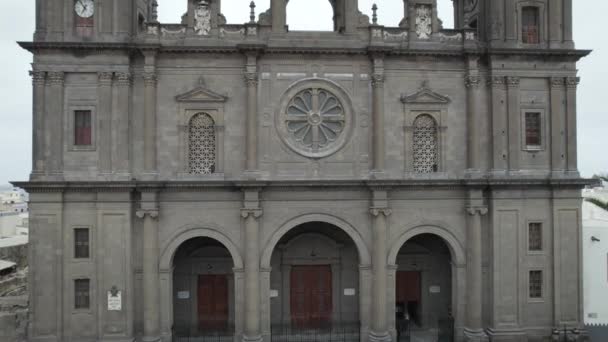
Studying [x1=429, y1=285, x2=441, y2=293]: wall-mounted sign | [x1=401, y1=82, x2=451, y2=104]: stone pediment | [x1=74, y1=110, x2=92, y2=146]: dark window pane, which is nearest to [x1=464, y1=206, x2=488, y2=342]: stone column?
[x1=429, y1=285, x2=441, y2=293]: wall-mounted sign

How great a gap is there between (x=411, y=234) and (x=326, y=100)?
7.17 metres

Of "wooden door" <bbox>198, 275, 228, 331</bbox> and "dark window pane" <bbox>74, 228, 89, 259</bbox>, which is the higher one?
"dark window pane" <bbox>74, 228, 89, 259</bbox>

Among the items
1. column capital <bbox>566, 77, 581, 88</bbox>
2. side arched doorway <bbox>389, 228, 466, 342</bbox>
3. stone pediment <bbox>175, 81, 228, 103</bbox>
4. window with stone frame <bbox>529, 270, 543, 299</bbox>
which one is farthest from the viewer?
side arched doorway <bbox>389, 228, 466, 342</bbox>

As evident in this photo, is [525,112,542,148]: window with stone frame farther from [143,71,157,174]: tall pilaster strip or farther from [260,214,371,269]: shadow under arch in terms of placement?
[143,71,157,174]: tall pilaster strip

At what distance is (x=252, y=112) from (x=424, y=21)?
9023mm

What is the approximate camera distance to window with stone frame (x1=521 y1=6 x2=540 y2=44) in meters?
24.3

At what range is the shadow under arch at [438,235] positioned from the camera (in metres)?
23.5

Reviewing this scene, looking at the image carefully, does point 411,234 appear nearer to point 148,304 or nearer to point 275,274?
point 275,274

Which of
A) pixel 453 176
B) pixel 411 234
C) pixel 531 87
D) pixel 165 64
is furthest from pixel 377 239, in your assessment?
pixel 165 64

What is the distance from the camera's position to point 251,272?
22.7 m

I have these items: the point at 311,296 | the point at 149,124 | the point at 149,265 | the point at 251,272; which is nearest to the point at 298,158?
the point at 251,272

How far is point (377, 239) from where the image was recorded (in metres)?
23.1

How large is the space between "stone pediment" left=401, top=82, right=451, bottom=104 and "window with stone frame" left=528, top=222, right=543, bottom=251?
7.02m

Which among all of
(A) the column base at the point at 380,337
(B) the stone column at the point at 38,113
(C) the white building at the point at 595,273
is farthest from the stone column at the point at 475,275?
(B) the stone column at the point at 38,113
